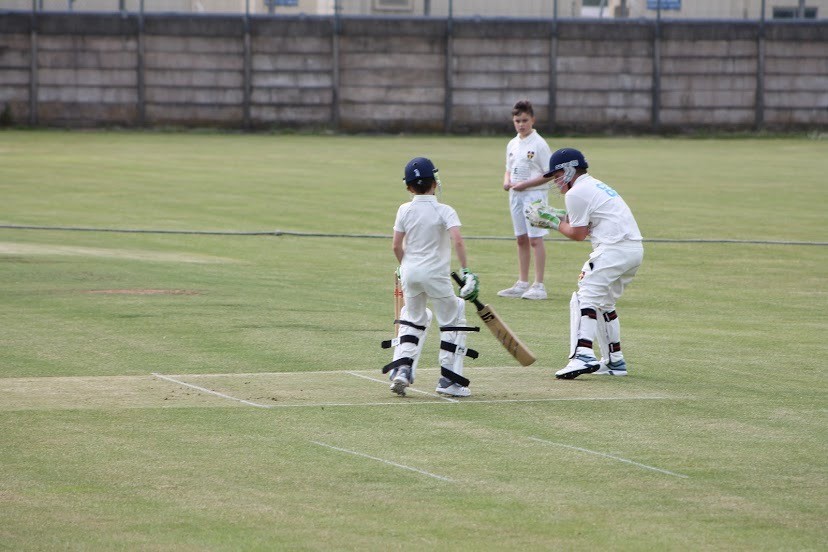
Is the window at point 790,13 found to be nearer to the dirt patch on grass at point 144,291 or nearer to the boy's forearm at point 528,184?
the boy's forearm at point 528,184

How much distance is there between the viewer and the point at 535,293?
1522cm

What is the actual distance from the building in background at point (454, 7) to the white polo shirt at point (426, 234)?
33.6m

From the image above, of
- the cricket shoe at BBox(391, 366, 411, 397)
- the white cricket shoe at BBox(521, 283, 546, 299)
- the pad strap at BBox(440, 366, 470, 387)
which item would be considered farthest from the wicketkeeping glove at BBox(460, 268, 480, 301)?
the white cricket shoe at BBox(521, 283, 546, 299)

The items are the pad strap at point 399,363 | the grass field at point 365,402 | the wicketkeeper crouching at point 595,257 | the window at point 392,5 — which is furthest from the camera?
the window at point 392,5

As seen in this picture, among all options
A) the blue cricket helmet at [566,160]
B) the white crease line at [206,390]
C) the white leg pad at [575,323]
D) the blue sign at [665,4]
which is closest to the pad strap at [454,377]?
the white leg pad at [575,323]

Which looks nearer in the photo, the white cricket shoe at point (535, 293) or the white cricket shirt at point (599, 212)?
the white cricket shirt at point (599, 212)

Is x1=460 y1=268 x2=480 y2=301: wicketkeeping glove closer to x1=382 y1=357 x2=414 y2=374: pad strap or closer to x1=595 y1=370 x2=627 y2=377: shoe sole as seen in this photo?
x1=382 y1=357 x2=414 y2=374: pad strap

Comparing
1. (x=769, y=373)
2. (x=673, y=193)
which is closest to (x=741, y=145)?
(x=673, y=193)

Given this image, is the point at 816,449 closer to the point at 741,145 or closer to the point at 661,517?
the point at 661,517

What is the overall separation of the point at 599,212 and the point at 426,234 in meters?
1.89

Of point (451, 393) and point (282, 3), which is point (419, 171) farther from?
point (282, 3)

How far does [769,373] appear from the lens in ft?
35.3

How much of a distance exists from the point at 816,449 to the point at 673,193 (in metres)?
19.2

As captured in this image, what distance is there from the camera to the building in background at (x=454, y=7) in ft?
137
